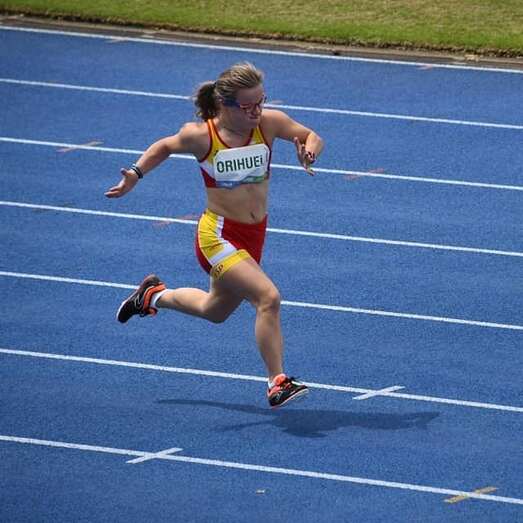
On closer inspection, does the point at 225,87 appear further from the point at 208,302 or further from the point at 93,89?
the point at 93,89

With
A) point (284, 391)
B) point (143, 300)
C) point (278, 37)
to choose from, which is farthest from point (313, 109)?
point (284, 391)

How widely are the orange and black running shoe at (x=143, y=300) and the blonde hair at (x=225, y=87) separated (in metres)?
1.25

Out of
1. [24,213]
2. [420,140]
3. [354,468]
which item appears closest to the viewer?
[354,468]

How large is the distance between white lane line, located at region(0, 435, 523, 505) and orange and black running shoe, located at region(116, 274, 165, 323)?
1.27m

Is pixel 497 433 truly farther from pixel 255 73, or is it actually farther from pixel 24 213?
pixel 24 213

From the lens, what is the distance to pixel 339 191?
12.1m

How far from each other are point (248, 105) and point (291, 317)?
2.05m

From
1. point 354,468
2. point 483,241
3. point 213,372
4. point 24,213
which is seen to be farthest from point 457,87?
point 354,468

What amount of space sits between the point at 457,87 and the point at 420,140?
1703mm

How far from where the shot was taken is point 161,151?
331 inches

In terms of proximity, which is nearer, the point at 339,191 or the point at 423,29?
the point at 339,191

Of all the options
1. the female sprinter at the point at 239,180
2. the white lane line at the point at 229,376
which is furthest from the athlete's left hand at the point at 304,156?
the white lane line at the point at 229,376

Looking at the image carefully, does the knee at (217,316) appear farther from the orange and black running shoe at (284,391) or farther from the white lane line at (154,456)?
the white lane line at (154,456)

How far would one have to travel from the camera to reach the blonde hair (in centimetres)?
814
